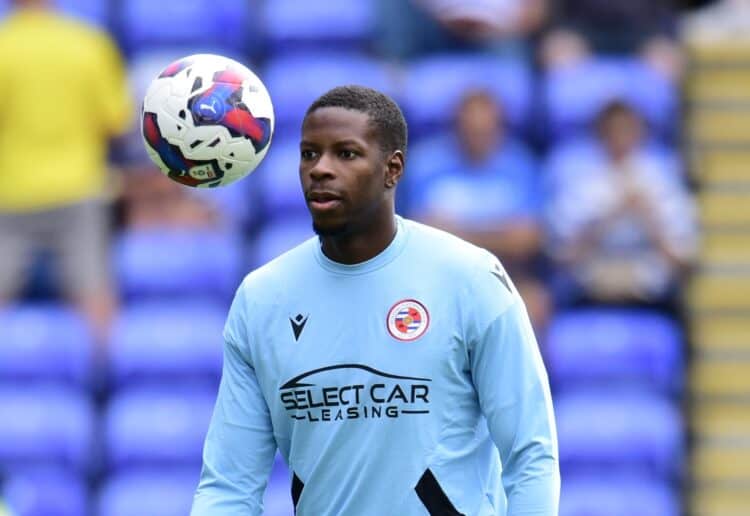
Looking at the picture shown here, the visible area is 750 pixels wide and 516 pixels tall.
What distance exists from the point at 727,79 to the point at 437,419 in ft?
21.7

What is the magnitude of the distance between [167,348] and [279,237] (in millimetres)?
882

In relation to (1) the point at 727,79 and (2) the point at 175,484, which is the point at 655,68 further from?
(2) the point at 175,484

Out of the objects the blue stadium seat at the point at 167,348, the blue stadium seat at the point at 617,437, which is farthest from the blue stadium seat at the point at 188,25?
the blue stadium seat at the point at 617,437

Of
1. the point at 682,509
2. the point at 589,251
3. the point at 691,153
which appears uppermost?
the point at 691,153

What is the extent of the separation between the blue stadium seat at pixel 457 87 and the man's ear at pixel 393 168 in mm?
5080

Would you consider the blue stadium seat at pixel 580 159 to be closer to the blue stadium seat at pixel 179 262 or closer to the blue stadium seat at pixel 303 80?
the blue stadium seat at pixel 303 80

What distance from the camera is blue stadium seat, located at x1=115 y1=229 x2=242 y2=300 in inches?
383

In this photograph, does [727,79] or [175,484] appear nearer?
[175,484]

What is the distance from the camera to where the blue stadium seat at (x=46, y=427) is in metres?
9.38

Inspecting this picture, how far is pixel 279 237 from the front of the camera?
9742 mm

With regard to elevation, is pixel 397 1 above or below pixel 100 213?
above

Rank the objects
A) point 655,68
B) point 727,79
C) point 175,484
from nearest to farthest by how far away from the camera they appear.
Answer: point 175,484 → point 655,68 → point 727,79

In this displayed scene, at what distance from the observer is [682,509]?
9.36 metres

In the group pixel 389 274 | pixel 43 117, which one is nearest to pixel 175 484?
pixel 43 117
